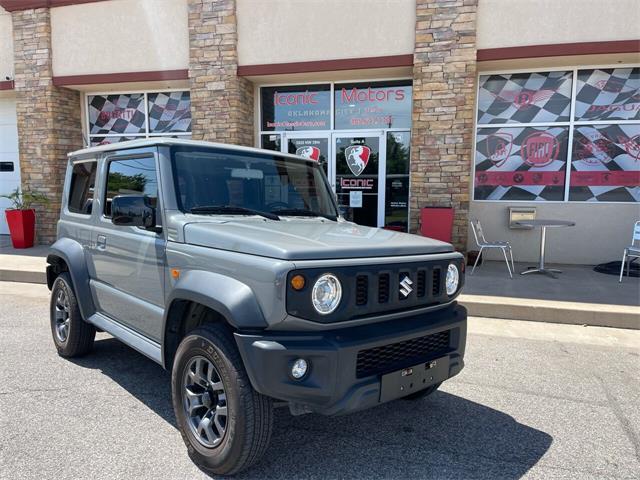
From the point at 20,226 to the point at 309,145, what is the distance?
6.56 meters

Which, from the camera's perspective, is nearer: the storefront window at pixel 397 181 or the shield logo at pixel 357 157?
the storefront window at pixel 397 181

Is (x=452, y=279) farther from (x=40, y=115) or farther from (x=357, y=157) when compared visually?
(x=40, y=115)

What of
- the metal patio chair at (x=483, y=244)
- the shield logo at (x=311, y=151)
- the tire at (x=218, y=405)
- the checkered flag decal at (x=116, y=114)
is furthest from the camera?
the checkered flag decal at (x=116, y=114)

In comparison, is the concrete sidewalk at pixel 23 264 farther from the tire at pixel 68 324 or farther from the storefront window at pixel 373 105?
the storefront window at pixel 373 105

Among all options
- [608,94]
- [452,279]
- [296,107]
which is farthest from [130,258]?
[608,94]

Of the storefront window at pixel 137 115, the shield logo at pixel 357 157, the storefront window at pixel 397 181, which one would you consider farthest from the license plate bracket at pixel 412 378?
the storefront window at pixel 137 115

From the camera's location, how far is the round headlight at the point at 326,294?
2391 millimetres

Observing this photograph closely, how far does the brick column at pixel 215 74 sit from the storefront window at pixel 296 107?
0.82 metres

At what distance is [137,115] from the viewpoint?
1136cm

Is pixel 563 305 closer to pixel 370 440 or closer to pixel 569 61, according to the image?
pixel 370 440

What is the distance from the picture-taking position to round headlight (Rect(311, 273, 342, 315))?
2.39m

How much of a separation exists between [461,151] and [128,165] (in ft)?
20.9

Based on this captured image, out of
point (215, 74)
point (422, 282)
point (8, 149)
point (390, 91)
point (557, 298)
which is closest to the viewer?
point (422, 282)

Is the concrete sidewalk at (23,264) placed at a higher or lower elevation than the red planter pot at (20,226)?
lower
